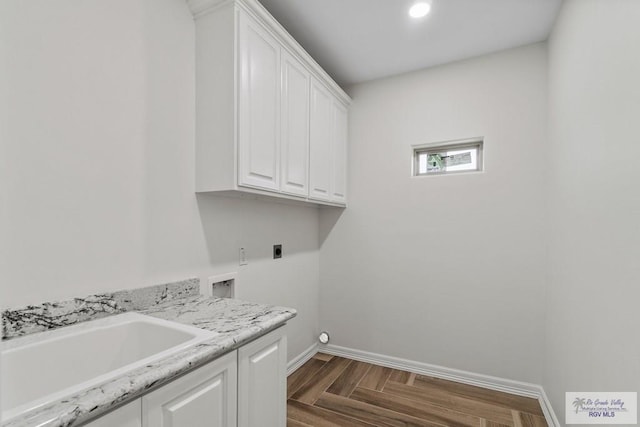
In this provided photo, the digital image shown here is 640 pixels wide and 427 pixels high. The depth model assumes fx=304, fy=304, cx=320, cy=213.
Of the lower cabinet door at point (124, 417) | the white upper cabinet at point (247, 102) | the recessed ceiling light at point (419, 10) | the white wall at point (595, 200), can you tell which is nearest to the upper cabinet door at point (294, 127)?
the white upper cabinet at point (247, 102)

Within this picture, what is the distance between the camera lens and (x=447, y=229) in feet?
8.14

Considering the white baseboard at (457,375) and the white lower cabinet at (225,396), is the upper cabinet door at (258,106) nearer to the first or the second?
the white lower cabinet at (225,396)

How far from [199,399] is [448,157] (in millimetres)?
2440

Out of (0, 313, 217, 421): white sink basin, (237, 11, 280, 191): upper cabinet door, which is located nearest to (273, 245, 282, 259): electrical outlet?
(237, 11, 280, 191): upper cabinet door

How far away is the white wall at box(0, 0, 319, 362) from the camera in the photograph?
3.42 ft

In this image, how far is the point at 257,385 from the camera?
1.19 meters

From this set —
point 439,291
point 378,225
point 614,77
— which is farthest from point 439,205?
point 614,77

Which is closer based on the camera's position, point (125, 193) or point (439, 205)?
point (125, 193)

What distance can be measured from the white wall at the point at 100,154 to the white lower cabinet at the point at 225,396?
0.64m

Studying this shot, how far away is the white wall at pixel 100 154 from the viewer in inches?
41.0

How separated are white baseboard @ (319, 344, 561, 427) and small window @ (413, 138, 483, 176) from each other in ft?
5.29

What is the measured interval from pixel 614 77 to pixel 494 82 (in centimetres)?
128

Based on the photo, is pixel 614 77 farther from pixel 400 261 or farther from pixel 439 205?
pixel 400 261

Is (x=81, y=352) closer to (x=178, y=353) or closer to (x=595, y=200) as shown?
(x=178, y=353)
